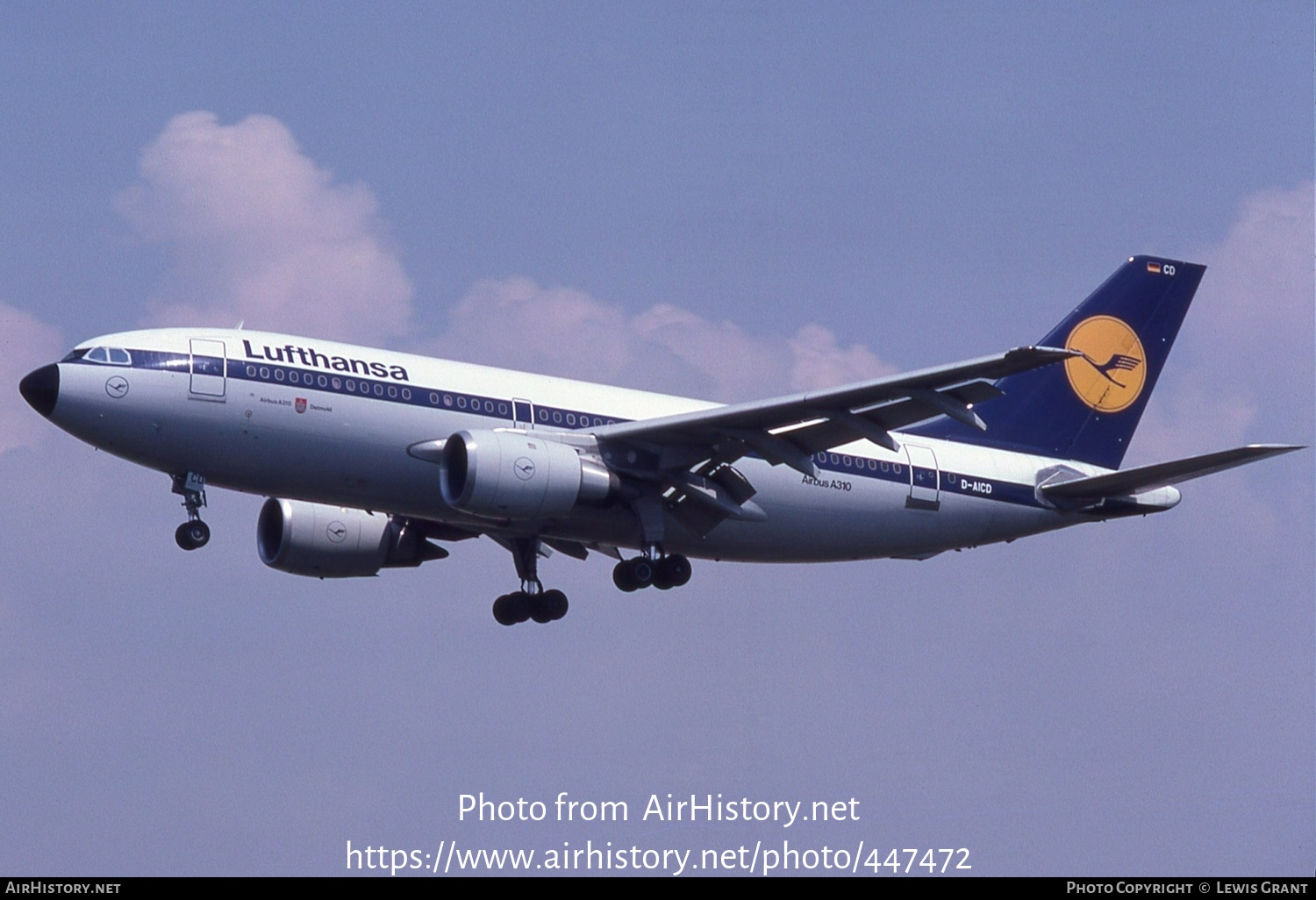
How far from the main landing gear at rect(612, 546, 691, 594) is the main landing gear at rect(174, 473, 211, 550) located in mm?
7992

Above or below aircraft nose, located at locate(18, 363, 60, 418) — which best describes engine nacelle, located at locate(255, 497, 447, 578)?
above

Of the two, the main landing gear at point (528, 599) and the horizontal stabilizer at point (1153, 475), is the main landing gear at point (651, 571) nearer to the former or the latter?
the main landing gear at point (528, 599)

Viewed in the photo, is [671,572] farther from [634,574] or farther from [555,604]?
[555,604]

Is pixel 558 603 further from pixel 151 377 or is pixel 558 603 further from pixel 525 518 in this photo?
pixel 151 377

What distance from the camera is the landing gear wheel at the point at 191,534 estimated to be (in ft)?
117

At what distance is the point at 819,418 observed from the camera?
3578 cm

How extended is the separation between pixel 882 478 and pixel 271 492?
40.6 ft

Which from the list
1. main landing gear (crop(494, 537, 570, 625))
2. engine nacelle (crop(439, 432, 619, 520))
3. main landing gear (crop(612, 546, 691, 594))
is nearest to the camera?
engine nacelle (crop(439, 432, 619, 520))

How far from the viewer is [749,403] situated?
36.1 m

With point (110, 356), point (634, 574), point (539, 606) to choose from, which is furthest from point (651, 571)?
→ point (110, 356)

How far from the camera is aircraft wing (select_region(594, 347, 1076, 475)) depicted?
33.3 meters

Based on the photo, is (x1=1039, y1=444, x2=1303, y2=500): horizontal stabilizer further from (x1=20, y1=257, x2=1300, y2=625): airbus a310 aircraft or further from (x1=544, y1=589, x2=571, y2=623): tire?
(x1=544, y1=589, x2=571, y2=623): tire

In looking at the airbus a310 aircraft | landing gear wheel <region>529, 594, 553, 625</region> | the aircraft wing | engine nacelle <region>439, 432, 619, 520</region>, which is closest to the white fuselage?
the airbus a310 aircraft
